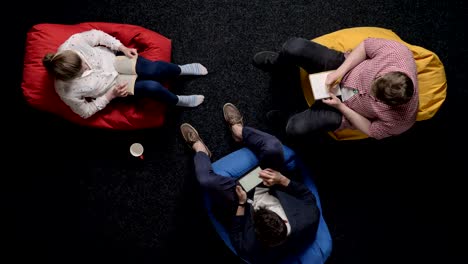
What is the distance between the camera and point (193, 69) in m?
2.47

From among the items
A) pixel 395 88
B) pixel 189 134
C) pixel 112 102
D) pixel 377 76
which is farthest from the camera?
pixel 189 134

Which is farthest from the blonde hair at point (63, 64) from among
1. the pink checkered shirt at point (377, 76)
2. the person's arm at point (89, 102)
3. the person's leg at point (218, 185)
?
the pink checkered shirt at point (377, 76)

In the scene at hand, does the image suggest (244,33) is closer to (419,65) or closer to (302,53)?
(302,53)

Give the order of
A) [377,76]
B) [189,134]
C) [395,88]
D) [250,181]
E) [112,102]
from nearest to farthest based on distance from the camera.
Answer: [395,88] < [377,76] < [250,181] < [112,102] < [189,134]

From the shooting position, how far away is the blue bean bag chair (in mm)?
2059

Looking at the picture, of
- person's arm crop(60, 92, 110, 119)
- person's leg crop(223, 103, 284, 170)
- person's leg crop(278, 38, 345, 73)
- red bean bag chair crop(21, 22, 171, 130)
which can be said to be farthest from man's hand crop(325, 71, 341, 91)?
person's arm crop(60, 92, 110, 119)

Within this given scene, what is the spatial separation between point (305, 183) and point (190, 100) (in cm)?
95

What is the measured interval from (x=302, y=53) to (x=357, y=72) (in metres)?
0.34

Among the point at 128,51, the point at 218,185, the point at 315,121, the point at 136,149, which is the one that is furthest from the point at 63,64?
the point at 315,121

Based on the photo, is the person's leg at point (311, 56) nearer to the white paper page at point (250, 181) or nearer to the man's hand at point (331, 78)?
the man's hand at point (331, 78)

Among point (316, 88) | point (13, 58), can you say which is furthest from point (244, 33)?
point (13, 58)

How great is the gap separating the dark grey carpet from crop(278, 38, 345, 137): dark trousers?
0.41 metres

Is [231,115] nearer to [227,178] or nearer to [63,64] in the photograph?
[227,178]

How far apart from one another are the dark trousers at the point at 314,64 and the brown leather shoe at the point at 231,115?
1.46 feet
